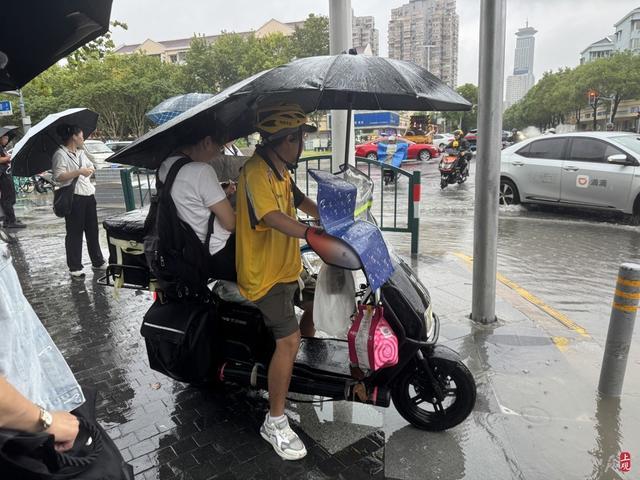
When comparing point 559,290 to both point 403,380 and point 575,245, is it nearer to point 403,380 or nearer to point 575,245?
point 575,245

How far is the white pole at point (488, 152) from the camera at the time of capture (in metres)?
3.73

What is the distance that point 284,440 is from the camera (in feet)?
8.61

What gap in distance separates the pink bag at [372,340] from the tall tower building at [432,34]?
266ft

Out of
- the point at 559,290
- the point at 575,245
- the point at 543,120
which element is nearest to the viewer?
the point at 559,290

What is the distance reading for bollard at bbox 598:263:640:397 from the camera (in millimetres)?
2869

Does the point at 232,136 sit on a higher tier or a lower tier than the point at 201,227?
higher

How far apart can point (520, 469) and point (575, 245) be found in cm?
553

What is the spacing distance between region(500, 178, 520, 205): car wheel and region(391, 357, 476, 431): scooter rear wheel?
8.01m

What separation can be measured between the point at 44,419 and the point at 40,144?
5.08 metres

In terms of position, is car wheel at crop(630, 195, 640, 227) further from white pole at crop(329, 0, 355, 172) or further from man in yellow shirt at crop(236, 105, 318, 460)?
man in yellow shirt at crop(236, 105, 318, 460)

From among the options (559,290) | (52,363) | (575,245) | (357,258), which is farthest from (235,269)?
(575,245)

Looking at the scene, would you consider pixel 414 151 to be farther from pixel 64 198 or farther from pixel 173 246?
pixel 173 246

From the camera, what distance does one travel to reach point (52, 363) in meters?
1.48

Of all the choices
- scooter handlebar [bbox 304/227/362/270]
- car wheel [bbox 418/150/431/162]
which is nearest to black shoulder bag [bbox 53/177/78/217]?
scooter handlebar [bbox 304/227/362/270]
